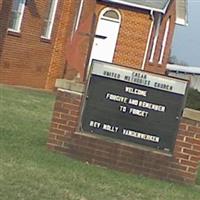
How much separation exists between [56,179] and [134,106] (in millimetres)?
2257

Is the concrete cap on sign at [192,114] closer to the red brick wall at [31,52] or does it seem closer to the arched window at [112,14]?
the red brick wall at [31,52]

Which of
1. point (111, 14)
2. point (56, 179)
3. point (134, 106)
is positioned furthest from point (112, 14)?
point (56, 179)

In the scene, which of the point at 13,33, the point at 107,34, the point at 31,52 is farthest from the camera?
the point at 107,34

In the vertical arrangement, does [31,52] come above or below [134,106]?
above

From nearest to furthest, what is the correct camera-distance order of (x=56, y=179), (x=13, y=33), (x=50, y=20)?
(x=56, y=179) < (x=13, y=33) < (x=50, y=20)

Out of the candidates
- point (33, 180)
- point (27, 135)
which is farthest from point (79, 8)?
point (33, 180)

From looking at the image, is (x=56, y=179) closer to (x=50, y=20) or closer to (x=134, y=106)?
(x=134, y=106)

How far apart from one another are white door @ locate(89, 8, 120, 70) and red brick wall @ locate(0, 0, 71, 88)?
2.54 m

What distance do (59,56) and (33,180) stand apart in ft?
58.2

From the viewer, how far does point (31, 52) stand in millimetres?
24531

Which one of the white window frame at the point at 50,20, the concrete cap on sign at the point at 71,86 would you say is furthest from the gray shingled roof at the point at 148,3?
the concrete cap on sign at the point at 71,86

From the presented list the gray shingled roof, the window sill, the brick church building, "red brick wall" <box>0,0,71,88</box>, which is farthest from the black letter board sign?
the gray shingled roof

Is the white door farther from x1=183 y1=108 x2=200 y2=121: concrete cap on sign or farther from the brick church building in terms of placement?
x1=183 y1=108 x2=200 y2=121: concrete cap on sign

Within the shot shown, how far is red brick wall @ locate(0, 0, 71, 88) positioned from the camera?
76.7 ft
